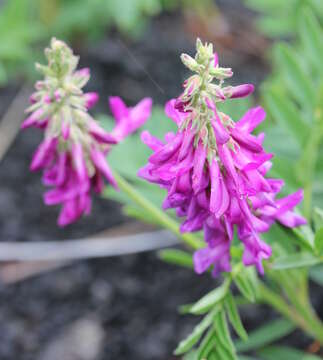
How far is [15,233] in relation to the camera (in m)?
3.01

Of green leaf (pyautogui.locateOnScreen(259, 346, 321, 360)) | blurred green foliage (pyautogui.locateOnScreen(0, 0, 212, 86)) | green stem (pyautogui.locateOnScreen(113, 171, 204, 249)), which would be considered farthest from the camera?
blurred green foliage (pyautogui.locateOnScreen(0, 0, 212, 86))

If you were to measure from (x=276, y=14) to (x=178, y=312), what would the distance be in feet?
5.56

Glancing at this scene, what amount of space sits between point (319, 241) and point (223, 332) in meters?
0.32

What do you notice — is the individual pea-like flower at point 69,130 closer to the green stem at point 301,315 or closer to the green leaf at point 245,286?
the green leaf at point 245,286

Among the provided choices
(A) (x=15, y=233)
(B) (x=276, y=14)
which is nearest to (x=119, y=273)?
(A) (x=15, y=233)

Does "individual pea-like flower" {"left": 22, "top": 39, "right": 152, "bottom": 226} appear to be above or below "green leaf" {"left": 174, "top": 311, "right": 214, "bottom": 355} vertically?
above

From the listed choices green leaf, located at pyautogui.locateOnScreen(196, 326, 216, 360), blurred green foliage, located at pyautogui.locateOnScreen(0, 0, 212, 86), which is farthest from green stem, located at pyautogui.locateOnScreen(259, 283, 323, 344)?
blurred green foliage, located at pyautogui.locateOnScreen(0, 0, 212, 86)

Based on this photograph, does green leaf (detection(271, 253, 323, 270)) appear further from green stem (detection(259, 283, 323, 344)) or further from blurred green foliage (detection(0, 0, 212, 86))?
blurred green foliage (detection(0, 0, 212, 86))

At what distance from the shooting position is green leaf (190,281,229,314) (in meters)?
1.45

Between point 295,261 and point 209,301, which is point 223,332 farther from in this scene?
point 295,261

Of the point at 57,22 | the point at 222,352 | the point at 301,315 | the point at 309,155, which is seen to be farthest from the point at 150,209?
the point at 57,22

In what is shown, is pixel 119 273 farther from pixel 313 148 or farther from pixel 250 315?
pixel 313 148

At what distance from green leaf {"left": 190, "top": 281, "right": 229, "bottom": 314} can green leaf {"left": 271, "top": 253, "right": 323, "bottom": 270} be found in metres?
0.14

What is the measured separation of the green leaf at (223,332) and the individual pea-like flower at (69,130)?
422mm
